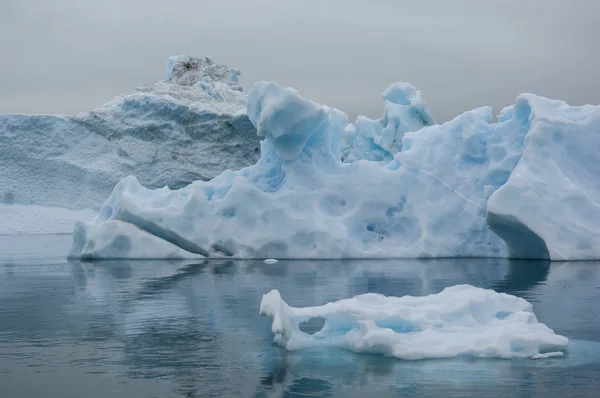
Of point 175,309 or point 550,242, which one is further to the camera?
point 550,242

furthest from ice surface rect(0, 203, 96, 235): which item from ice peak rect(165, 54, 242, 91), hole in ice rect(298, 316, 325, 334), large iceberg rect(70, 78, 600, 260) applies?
hole in ice rect(298, 316, 325, 334)

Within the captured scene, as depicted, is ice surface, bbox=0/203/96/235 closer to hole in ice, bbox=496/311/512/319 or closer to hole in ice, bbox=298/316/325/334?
hole in ice, bbox=298/316/325/334

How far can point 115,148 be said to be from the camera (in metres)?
32.2

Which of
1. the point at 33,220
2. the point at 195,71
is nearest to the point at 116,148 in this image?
the point at 33,220


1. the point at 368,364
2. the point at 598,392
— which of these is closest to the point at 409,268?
the point at 368,364

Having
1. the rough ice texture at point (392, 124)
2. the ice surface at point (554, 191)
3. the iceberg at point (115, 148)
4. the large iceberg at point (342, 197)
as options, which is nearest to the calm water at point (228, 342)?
the ice surface at point (554, 191)

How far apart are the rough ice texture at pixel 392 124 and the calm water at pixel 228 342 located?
1359 centimetres

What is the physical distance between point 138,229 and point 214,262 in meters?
1.84

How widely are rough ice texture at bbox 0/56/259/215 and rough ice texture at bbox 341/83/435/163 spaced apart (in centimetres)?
587

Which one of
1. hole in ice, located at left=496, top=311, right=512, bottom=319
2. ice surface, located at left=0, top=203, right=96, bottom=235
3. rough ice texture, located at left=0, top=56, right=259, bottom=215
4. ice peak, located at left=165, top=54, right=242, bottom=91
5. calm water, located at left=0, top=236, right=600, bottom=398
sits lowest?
calm water, located at left=0, top=236, right=600, bottom=398

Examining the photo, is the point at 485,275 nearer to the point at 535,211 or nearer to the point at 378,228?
the point at 535,211

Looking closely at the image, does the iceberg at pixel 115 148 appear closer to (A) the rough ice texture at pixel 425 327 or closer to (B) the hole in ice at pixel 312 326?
(B) the hole in ice at pixel 312 326

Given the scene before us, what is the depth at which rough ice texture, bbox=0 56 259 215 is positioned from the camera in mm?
31438

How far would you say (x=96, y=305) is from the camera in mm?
8641
